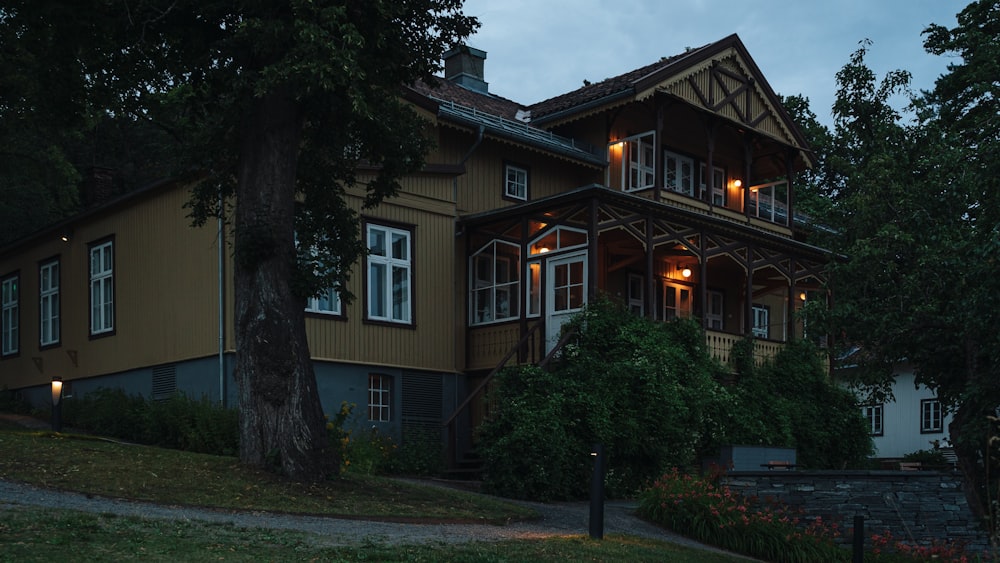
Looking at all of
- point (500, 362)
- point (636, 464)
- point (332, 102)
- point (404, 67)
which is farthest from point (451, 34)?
point (636, 464)

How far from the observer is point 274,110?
53.9 ft

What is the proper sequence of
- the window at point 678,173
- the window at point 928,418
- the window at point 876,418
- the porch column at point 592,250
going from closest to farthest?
the porch column at point 592,250 < the window at point 678,173 < the window at point 928,418 < the window at point 876,418

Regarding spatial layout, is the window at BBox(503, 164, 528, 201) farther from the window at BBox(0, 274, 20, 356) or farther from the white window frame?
the window at BBox(0, 274, 20, 356)

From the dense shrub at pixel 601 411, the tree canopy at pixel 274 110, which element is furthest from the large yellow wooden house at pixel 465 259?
the tree canopy at pixel 274 110

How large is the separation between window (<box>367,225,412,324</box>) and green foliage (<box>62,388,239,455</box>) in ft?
13.3

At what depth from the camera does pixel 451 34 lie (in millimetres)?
17734

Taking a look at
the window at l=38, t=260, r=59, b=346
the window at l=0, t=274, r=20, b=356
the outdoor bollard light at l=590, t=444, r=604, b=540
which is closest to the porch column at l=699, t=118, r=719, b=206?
the outdoor bollard light at l=590, t=444, r=604, b=540

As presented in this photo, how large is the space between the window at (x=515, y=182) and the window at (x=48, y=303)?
11.4m

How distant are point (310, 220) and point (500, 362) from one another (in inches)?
241

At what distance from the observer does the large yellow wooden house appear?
23.2 metres

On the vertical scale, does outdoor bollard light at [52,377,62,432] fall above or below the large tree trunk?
below

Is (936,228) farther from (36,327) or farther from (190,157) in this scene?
(36,327)

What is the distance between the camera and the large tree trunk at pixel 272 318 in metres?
15.6

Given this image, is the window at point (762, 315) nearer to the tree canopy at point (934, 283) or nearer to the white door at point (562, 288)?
the white door at point (562, 288)
